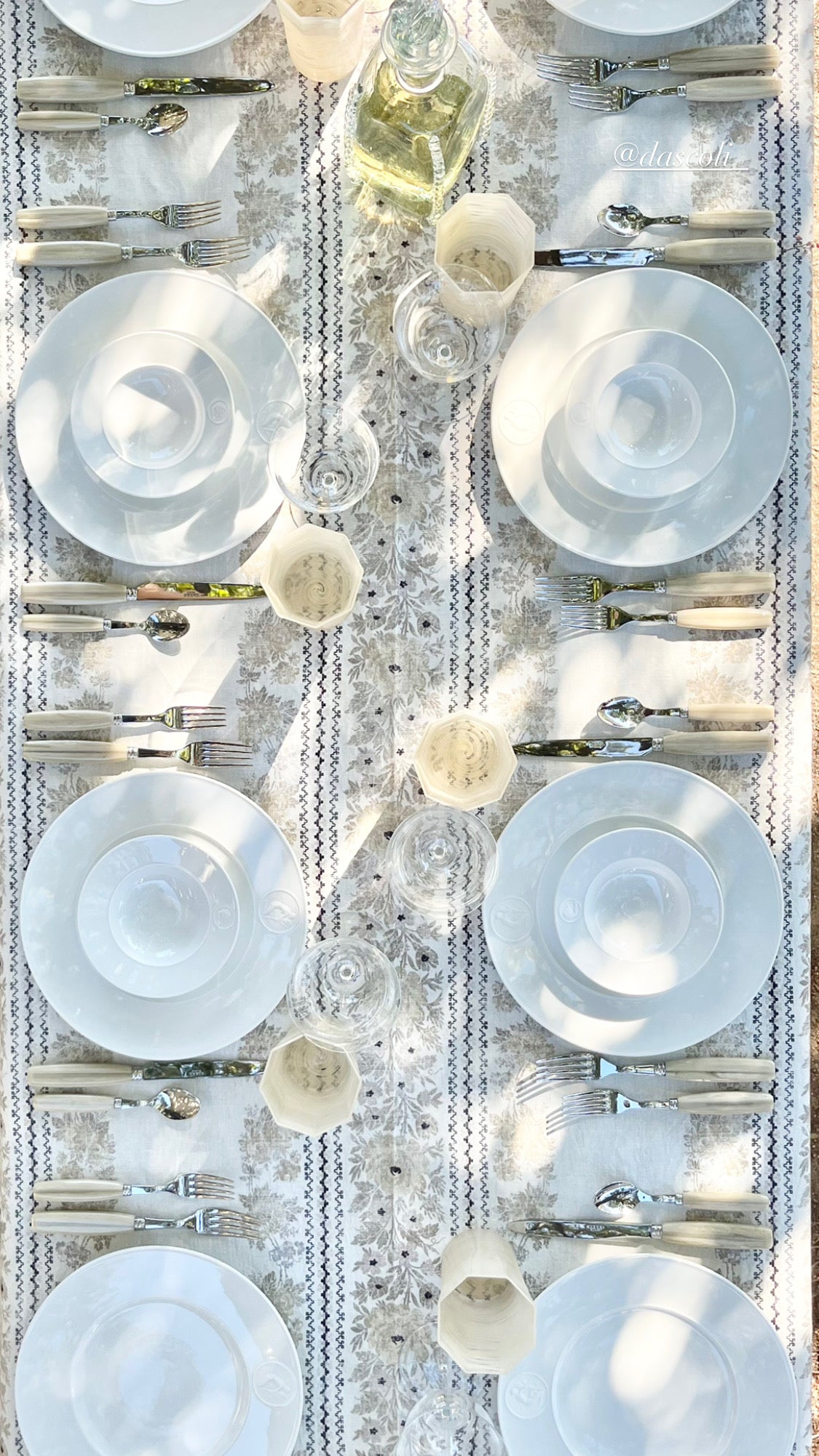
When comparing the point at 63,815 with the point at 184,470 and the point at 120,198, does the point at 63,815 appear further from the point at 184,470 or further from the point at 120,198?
the point at 120,198

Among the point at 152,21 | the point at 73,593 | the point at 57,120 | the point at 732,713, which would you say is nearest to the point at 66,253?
the point at 57,120

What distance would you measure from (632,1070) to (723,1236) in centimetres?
26

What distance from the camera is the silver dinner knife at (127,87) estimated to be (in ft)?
4.92

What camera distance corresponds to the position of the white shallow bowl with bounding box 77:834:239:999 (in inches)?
57.3

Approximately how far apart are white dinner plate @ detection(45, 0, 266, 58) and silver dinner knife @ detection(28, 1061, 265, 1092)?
1399 mm

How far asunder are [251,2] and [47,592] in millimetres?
858

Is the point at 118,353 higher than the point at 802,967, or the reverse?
the point at 118,353

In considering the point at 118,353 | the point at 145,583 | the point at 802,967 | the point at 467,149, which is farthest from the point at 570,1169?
the point at 467,149

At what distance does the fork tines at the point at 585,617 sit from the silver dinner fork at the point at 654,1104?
0.65 m

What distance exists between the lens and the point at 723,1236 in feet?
4.90

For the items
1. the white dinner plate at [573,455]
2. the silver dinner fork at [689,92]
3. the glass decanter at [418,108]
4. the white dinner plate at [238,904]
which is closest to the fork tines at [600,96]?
the silver dinner fork at [689,92]

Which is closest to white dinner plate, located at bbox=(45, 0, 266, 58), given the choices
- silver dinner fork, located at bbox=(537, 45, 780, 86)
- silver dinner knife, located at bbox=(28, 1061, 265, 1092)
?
silver dinner fork, located at bbox=(537, 45, 780, 86)

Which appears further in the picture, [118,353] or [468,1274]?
[118,353]

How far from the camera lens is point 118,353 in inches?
57.4
